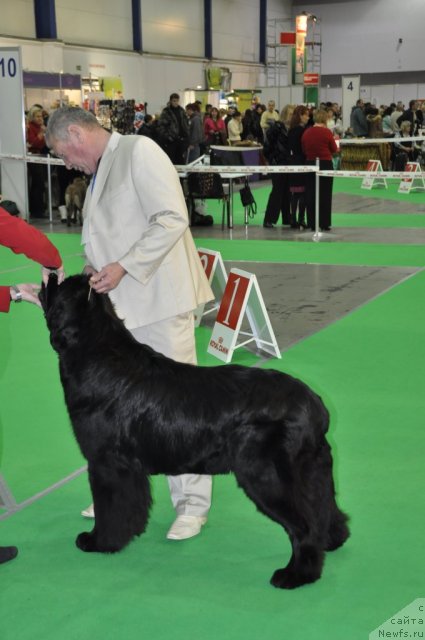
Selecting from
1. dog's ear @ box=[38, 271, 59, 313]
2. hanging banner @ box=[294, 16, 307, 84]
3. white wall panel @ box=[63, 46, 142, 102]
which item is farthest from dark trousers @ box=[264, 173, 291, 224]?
hanging banner @ box=[294, 16, 307, 84]

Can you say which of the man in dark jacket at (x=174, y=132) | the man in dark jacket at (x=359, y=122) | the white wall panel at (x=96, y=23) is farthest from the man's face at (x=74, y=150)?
the white wall panel at (x=96, y=23)

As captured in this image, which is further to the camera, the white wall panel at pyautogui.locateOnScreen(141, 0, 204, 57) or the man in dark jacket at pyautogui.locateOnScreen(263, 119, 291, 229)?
the white wall panel at pyautogui.locateOnScreen(141, 0, 204, 57)

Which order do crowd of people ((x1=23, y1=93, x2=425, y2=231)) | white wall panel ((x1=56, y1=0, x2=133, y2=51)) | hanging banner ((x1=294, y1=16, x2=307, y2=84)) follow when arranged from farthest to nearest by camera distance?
hanging banner ((x1=294, y1=16, x2=307, y2=84)), white wall panel ((x1=56, y1=0, x2=133, y2=51)), crowd of people ((x1=23, y1=93, x2=425, y2=231))

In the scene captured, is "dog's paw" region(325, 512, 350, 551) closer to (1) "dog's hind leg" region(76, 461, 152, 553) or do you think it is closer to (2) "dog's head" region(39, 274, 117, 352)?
(1) "dog's hind leg" region(76, 461, 152, 553)

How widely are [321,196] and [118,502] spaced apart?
388 inches

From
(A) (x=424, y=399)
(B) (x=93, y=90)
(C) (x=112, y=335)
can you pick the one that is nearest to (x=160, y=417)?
(C) (x=112, y=335)

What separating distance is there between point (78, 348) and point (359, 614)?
4.29 feet

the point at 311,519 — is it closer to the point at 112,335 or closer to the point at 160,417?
the point at 160,417

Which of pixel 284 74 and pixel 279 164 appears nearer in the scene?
pixel 279 164

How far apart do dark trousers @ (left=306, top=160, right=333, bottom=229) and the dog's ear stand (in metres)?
9.49

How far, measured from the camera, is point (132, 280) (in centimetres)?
335

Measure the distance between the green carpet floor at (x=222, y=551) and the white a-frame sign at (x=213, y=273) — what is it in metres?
1.58

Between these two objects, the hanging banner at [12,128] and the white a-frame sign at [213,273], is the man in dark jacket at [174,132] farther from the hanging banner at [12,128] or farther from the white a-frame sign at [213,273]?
the white a-frame sign at [213,273]

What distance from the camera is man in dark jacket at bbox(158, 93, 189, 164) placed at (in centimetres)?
1412
